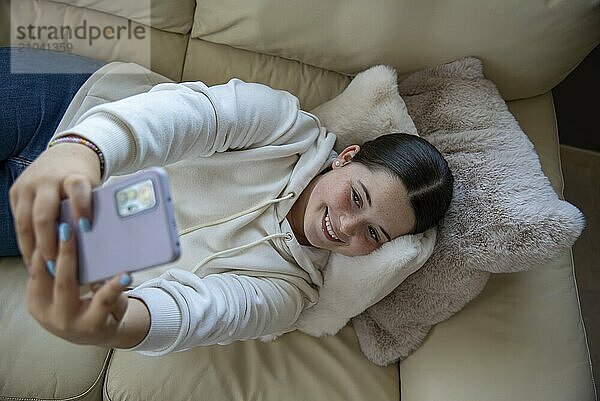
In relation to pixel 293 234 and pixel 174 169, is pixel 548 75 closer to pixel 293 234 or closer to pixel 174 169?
pixel 293 234

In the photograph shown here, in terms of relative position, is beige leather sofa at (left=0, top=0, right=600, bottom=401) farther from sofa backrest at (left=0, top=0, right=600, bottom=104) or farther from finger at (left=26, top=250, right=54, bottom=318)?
finger at (left=26, top=250, right=54, bottom=318)

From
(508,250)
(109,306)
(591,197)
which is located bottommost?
(591,197)

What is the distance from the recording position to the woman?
0.97 m

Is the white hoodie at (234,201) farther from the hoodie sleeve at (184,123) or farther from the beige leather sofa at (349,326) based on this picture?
the beige leather sofa at (349,326)

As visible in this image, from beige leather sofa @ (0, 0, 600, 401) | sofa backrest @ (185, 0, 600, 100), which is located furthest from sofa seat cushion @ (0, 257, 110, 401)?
sofa backrest @ (185, 0, 600, 100)

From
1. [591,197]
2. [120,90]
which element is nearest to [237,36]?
[120,90]

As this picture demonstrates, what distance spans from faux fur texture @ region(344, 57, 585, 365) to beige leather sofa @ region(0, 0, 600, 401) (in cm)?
4

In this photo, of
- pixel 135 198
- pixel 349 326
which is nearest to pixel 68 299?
pixel 135 198

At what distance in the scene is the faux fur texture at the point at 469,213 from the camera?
3.91 ft

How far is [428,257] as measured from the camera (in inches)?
49.2

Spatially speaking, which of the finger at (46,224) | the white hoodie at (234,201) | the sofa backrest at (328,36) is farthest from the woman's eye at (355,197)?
the finger at (46,224)

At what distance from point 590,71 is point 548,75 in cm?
52

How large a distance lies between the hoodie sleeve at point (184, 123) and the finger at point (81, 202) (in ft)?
0.52

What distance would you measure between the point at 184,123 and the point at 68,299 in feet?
1.31
